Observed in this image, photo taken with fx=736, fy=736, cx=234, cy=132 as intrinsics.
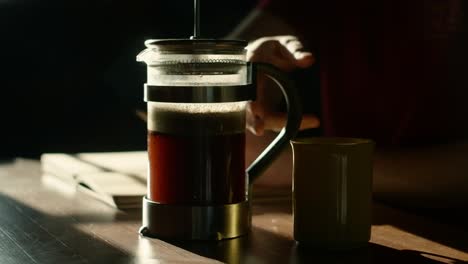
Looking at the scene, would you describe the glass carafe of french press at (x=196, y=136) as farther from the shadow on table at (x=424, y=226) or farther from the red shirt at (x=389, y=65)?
the red shirt at (x=389, y=65)

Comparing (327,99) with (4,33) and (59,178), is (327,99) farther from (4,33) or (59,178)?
(4,33)

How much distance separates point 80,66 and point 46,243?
1.74m

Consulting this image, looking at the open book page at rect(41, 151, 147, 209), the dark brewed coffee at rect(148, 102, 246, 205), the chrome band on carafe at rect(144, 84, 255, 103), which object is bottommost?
the open book page at rect(41, 151, 147, 209)

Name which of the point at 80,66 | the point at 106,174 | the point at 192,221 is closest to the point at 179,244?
the point at 192,221

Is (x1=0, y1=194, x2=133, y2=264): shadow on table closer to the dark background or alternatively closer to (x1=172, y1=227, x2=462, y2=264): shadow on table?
(x1=172, y1=227, x2=462, y2=264): shadow on table

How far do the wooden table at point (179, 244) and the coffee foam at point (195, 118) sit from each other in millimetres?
126

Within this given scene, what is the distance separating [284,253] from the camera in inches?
30.6

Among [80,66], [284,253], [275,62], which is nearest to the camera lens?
[284,253]

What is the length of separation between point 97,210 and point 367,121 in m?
0.79

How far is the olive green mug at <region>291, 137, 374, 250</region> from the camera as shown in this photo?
790mm

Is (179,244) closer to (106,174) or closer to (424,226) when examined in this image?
(424,226)

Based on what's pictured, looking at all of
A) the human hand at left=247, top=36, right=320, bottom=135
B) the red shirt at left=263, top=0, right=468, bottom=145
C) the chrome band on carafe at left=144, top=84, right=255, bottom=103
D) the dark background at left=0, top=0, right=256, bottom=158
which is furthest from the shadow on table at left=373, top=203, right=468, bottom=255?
the dark background at left=0, top=0, right=256, bottom=158

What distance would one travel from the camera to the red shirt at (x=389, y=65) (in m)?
1.51

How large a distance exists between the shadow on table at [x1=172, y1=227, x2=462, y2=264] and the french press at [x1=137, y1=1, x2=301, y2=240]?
3cm
